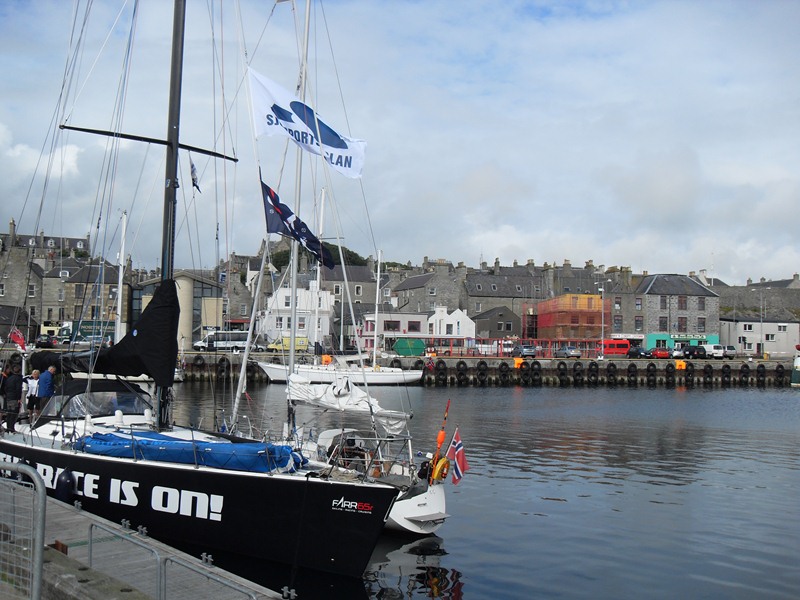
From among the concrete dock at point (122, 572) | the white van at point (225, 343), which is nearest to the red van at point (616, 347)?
the white van at point (225, 343)

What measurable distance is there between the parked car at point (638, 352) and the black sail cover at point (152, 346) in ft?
250

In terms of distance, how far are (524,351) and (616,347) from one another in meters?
14.4

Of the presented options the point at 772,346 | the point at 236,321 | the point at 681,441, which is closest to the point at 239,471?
the point at 681,441

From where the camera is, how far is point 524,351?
83.7m

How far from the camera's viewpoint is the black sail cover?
15.5 meters

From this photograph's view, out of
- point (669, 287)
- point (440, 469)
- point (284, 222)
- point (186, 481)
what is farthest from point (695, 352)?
point (186, 481)

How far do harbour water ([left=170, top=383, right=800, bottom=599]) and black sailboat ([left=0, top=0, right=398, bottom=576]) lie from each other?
0.84 metres

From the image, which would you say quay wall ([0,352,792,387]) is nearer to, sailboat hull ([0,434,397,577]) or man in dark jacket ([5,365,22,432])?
man in dark jacket ([5,365,22,432])

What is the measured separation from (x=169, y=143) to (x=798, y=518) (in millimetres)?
18244

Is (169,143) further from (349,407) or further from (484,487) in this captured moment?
(484,487)

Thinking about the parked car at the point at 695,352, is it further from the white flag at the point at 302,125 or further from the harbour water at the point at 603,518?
the white flag at the point at 302,125

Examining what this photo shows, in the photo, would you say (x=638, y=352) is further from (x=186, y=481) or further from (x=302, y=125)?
(x=186, y=481)

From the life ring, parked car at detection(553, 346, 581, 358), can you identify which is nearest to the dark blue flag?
the life ring

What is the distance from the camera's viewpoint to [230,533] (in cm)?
1330
